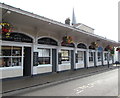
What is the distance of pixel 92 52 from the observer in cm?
A: 2080

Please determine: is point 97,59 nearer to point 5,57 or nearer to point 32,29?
point 32,29

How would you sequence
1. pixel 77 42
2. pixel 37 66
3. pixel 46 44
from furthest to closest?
1. pixel 77 42
2. pixel 46 44
3. pixel 37 66

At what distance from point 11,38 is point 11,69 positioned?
227 cm

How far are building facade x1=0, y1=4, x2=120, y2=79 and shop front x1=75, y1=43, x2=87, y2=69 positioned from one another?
2.60 ft

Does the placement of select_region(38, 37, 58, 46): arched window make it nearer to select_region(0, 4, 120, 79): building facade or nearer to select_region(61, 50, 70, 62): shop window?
select_region(0, 4, 120, 79): building facade

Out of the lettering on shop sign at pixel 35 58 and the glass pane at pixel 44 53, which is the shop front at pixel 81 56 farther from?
the lettering on shop sign at pixel 35 58

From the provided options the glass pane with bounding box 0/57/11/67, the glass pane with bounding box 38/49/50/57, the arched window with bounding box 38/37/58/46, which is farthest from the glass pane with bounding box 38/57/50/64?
the glass pane with bounding box 0/57/11/67

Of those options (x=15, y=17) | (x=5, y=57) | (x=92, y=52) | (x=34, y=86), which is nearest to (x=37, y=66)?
(x=5, y=57)

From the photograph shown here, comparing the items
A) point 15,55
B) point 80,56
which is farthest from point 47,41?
point 80,56

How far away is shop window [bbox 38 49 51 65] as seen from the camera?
39.2 ft

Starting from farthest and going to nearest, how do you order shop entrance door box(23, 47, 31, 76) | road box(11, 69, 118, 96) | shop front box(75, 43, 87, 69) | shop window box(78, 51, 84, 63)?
shop window box(78, 51, 84, 63) → shop front box(75, 43, 87, 69) → shop entrance door box(23, 47, 31, 76) → road box(11, 69, 118, 96)

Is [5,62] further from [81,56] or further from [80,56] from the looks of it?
[81,56]

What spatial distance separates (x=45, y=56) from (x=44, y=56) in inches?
5.2

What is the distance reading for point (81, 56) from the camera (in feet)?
59.6
